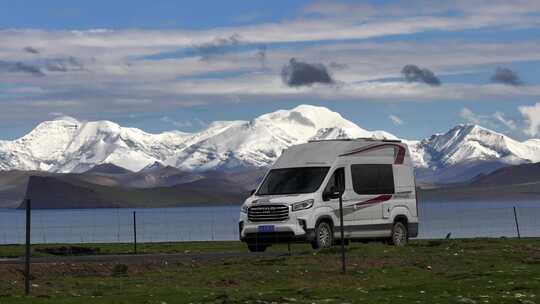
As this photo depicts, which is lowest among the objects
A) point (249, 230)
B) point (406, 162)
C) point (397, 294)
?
point (397, 294)

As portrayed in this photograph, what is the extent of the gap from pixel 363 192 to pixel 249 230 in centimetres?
501

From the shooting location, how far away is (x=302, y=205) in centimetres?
4222

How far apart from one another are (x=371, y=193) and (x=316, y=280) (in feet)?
47.9

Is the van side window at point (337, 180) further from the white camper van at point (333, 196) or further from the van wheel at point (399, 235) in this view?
the van wheel at point (399, 235)

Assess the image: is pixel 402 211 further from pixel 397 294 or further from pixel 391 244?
pixel 397 294

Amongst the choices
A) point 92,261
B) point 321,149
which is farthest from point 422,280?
point 321,149

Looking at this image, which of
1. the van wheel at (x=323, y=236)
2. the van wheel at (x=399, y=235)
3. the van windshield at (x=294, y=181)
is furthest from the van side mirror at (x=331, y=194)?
the van wheel at (x=399, y=235)

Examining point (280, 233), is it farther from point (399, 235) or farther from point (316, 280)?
point (316, 280)

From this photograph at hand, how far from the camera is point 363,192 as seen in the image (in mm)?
44781

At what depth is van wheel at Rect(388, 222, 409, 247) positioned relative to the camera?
46.0 metres

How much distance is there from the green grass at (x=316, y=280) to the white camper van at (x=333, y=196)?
255cm

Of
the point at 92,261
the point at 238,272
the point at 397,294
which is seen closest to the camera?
the point at 397,294

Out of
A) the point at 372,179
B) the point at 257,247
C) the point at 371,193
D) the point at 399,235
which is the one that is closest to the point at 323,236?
the point at 257,247

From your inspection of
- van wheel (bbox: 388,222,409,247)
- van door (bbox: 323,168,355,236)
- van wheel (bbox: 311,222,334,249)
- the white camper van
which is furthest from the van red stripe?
van wheel (bbox: 311,222,334,249)
